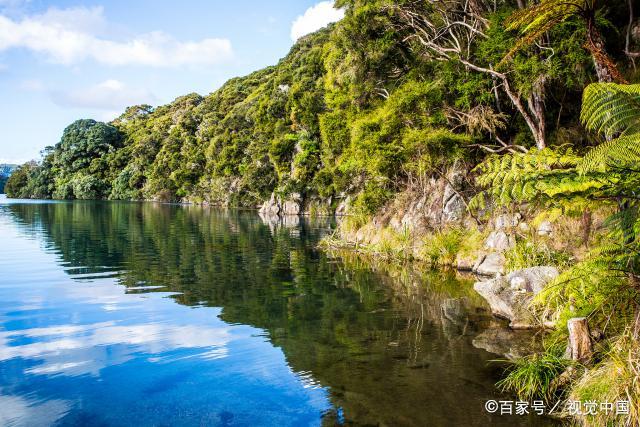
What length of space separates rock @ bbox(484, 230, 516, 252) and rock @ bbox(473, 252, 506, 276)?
0.29 metres

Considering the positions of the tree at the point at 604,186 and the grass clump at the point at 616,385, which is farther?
the tree at the point at 604,186

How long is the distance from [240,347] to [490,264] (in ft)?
35.1

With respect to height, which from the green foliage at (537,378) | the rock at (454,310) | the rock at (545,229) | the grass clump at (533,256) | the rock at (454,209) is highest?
the rock at (454,209)

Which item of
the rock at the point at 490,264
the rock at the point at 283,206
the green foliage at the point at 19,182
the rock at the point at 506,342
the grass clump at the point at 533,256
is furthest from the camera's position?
the green foliage at the point at 19,182

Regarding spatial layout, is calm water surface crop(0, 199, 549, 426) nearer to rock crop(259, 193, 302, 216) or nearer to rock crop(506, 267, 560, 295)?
rock crop(506, 267, 560, 295)

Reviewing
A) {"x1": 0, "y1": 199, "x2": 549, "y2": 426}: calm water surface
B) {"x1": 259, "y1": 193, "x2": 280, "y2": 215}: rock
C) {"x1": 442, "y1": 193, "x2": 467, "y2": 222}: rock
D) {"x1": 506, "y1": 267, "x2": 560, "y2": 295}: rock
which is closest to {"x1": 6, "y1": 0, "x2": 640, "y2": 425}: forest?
{"x1": 506, "y1": 267, "x2": 560, "y2": 295}: rock

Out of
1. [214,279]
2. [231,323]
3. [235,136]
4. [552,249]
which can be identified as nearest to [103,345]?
[231,323]

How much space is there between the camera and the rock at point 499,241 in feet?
52.6

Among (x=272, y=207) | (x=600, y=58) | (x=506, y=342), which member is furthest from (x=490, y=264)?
(x=272, y=207)

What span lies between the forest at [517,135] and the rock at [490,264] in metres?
1.04

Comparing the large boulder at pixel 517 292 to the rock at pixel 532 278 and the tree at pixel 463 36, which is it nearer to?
the rock at pixel 532 278

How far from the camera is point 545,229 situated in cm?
1516

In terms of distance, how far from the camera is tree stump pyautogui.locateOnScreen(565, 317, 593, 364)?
6.39 meters

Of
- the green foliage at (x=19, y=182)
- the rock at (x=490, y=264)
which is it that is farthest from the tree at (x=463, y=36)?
the green foliage at (x=19, y=182)
